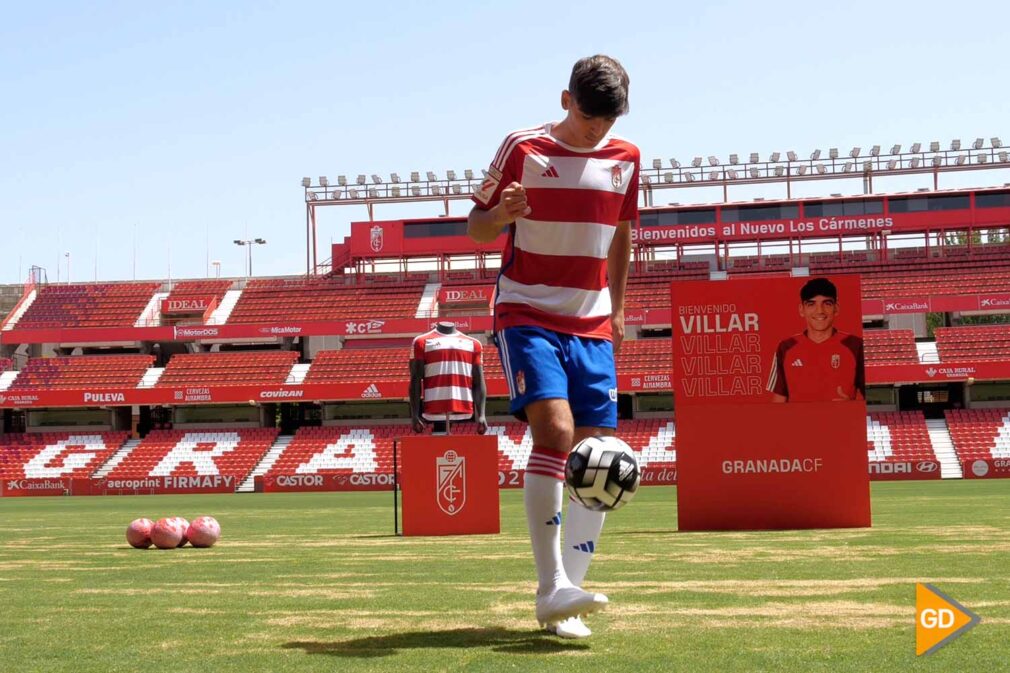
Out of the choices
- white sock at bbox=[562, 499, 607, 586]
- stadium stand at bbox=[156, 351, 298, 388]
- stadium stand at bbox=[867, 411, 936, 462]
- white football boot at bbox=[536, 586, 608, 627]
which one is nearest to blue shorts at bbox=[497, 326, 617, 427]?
white sock at bbox=[562, 499, 607, 586]

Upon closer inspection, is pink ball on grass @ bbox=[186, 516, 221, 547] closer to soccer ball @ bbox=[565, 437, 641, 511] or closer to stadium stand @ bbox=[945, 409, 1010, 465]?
soccer ball @ bbox=[565, 437, 641, 511]

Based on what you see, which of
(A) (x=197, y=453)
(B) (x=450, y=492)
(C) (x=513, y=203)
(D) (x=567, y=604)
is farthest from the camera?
(A) (x=197, y=453)

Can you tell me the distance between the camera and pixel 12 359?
5344cm

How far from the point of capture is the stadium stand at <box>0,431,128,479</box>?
45.0m

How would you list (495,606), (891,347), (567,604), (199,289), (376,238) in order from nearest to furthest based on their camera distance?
(567,604) → (495,606) → (891,347) → (376,238) → (199,289)

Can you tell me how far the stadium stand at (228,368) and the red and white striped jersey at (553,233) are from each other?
44.3 metres

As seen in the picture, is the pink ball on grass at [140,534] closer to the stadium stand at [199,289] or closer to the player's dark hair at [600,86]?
the player's dark hair at [600,86]

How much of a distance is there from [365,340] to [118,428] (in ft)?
36.4

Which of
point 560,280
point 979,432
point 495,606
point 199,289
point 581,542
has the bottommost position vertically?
point 979,432

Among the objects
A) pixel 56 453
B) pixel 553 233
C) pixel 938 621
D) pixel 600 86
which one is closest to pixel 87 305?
pixel 56 453

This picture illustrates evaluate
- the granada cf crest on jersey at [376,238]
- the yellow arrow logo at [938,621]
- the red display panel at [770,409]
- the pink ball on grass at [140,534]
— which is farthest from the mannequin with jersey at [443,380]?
the granada cf crest on jersey at [376,238]

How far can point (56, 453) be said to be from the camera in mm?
46875

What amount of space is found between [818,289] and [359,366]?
39.2 meters

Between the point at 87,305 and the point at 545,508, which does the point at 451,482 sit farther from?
the point at 87,305
